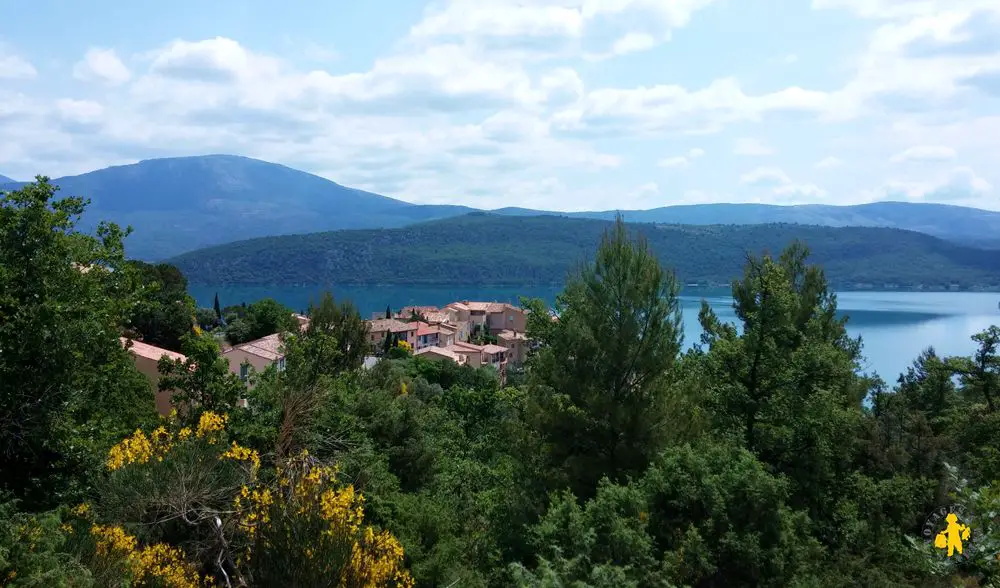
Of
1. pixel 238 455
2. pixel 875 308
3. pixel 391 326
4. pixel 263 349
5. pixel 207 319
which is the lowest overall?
pixel 875 308

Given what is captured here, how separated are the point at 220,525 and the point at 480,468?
29.1ft

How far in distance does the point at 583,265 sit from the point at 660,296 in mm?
1376

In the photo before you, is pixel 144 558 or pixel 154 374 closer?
pixel 144 558

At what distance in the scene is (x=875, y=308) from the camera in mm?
120688

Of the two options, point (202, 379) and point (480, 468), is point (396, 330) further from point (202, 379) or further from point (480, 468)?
point (202, 379)

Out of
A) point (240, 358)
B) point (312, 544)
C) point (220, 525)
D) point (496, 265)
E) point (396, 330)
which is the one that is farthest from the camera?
point (496, 265)

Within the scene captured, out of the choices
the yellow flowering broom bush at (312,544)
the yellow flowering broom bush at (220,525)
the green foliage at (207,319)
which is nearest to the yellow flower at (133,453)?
the yellow flowering broom bush at (220,525)

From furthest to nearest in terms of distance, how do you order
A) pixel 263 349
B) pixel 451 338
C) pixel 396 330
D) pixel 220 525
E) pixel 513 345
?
pixel 513 345
pixel 451 338
pixel 396 330
pixel 263 349
pixel 220 525

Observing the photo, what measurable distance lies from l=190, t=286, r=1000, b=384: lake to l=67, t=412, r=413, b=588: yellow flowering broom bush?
3812 cm

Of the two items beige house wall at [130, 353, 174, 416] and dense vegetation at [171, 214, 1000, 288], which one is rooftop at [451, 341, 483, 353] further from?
dense vegetation at [171, 214, 1000, 288]

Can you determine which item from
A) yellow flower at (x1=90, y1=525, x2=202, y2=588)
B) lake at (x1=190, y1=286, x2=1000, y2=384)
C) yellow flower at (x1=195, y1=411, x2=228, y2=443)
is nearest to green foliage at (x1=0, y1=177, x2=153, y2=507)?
yellow flower at (x1=195, y1=411, x2=228, y2=443)

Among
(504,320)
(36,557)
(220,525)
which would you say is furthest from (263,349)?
(504,320)

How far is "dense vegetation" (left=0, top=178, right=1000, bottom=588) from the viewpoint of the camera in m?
7.08

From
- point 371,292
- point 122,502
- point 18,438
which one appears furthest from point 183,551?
point 371,292
